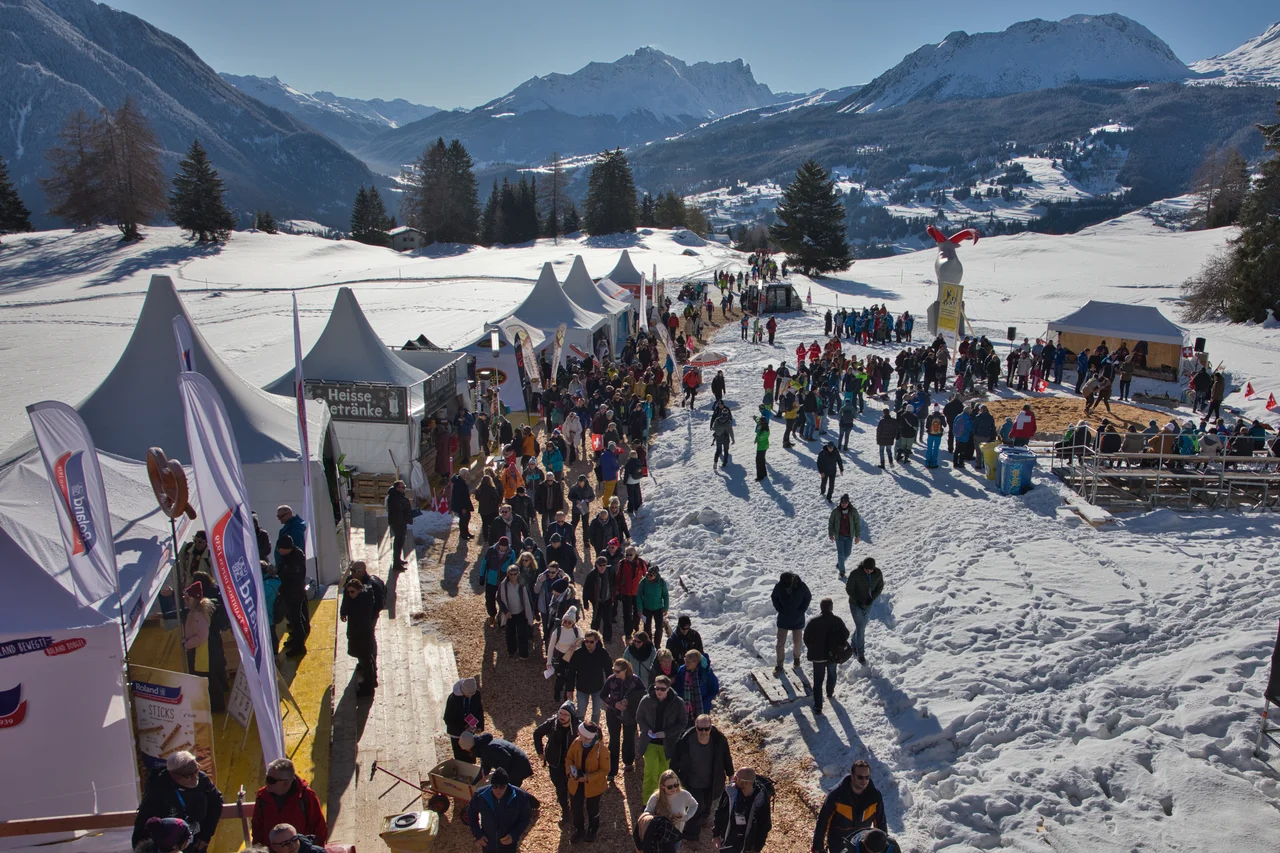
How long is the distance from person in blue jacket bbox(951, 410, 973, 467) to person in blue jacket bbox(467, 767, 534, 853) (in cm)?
999

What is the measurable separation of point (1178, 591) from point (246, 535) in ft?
28.2

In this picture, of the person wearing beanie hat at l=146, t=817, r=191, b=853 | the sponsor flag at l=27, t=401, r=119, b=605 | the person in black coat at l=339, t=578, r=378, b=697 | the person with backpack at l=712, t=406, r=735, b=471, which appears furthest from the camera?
the person with backpack at l=712, t=406, r=735, b=471

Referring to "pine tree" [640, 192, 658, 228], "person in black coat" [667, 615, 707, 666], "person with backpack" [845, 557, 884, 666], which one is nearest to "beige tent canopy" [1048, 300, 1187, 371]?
"person with backpack" [845, 557, 884, 666]

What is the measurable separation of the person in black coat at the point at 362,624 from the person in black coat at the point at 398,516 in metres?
3.00

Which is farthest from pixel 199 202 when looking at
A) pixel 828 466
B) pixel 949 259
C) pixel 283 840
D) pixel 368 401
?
pixel 283 840

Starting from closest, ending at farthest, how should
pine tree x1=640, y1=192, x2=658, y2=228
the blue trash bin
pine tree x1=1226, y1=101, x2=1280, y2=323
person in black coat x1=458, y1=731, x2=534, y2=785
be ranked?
person in black coat x1=458, y1=731, x2=534, y2=785
the blue trash bin
pine tree x1=1226, y1=101, x2=1280, y2=323
pine tree x1=640, y1=192, x2=658, y2=228

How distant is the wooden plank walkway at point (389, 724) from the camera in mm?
6254

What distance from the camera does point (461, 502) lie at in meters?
11.8

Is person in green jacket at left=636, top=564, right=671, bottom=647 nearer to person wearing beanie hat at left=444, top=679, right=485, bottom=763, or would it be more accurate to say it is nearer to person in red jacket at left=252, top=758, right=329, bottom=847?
person wearing beanie hat at left=444, top=679, right=485, bottom=763

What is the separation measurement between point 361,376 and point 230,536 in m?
9.12

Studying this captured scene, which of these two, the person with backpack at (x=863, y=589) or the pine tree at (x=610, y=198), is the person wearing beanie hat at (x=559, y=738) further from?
the pine tree at (x=610, y=198)

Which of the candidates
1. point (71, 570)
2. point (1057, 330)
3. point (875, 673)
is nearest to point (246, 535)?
point (71, 570)

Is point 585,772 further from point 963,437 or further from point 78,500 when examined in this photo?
point 963,437

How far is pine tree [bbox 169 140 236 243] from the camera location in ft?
178
